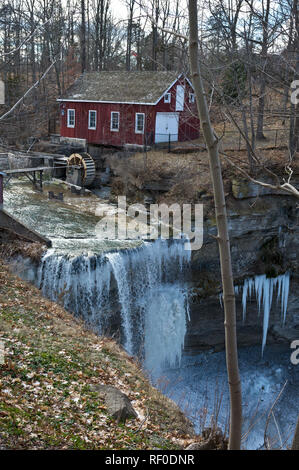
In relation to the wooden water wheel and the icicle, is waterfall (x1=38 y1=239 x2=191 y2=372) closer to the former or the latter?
the icicle

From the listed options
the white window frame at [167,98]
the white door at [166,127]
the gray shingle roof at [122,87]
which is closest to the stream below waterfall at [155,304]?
the white door at [166,127]

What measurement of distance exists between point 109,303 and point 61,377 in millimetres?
6936

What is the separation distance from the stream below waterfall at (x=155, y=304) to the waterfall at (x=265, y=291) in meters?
0.04

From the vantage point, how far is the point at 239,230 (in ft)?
58.1

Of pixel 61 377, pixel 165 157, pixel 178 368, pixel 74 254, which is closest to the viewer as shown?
pixel 61 377

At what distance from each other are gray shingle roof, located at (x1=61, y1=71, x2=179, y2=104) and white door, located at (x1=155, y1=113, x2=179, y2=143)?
3.78 feet

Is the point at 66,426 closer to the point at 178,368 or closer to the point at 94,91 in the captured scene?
the point at 178,368

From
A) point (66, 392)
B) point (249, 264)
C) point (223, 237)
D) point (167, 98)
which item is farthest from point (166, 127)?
point (223, 237)

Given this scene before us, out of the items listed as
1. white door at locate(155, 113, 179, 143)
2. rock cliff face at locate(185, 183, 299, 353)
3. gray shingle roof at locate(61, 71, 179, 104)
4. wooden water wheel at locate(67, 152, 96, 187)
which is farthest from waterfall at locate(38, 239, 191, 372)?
gray shingle roof at locate(61, 71, 179, 104)

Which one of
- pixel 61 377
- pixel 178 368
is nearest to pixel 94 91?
pixel 178 368

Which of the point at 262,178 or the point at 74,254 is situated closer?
the point at 74,254

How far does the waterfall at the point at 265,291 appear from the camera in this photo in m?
17.6

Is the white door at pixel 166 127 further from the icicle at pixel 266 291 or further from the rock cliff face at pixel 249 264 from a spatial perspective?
Answer: the icicle at pixel 266 291

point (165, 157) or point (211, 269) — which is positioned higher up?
point (165, 157)
